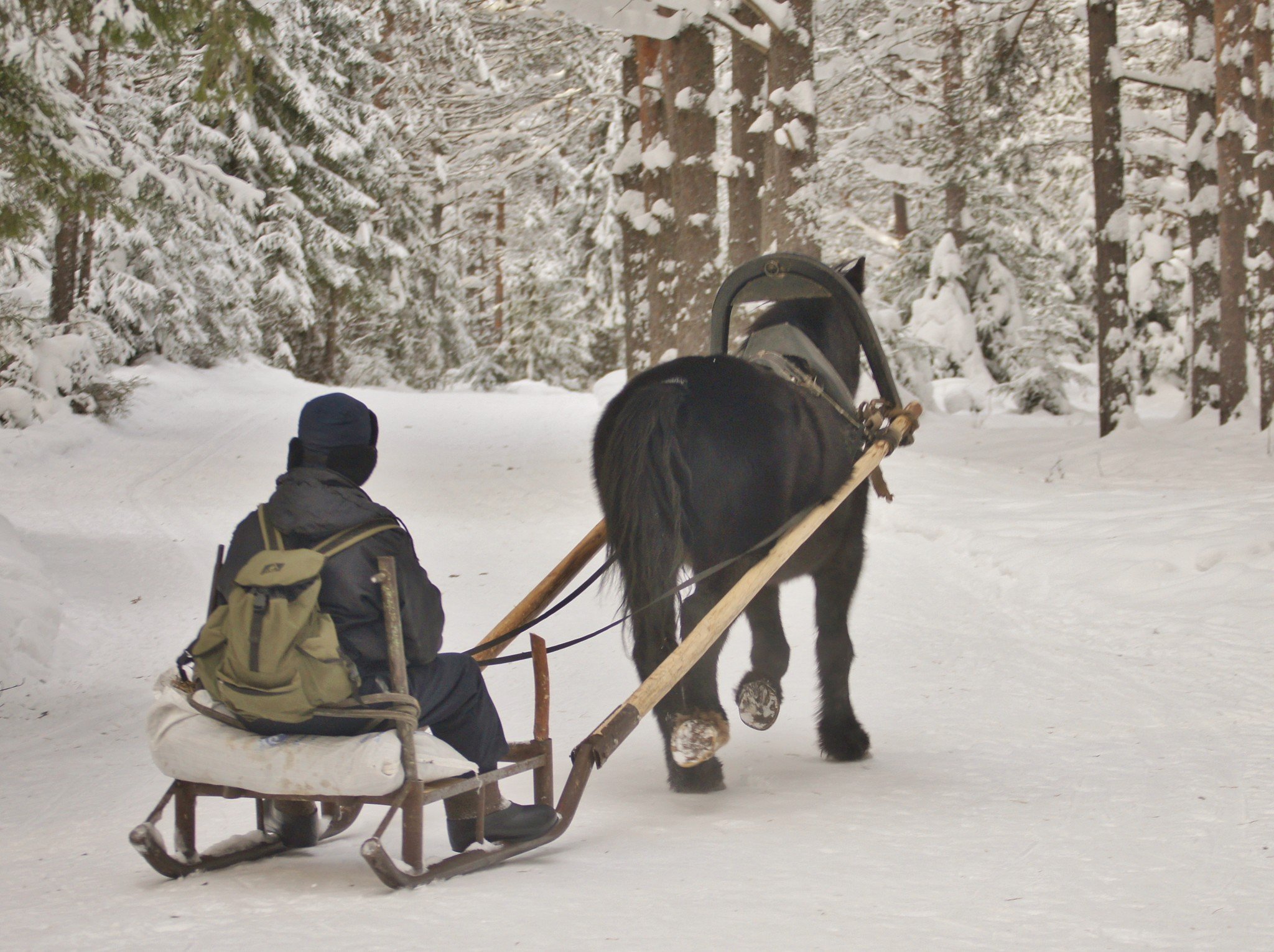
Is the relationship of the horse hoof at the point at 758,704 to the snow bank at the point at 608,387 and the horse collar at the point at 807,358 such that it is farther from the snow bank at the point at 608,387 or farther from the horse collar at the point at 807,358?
the snow bank at the point at 608,387

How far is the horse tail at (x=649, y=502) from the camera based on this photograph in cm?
438

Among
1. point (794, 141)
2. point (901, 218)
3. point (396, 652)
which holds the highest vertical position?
point (901, 218)

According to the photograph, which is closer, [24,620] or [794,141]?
[24,620]

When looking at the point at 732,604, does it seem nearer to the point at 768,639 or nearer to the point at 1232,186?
the point at 768,639


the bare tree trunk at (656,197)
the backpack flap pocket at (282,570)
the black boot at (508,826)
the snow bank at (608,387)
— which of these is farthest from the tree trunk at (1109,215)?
the backpack flap pocket at (282,570)

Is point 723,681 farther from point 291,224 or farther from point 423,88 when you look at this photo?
point 291,224

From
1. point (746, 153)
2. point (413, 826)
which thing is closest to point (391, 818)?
point (413, 826)

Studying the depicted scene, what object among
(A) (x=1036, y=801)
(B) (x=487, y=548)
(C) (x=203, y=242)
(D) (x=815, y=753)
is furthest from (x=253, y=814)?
(C) (x=203, y=242)

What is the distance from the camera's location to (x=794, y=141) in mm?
11648

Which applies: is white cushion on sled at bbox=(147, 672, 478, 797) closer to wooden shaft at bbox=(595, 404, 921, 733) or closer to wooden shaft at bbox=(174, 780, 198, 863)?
wooden shaft at bbox=(174, 780, 198, 863)

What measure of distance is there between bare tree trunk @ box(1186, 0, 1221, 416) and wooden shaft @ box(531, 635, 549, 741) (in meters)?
16.1

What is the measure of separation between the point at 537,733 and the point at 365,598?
91 cm

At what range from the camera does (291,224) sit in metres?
27.2

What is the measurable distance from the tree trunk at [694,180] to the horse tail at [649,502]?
27.8ft
